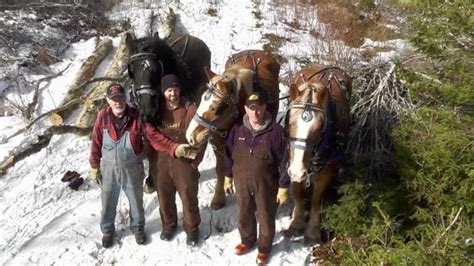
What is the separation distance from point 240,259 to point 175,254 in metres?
0.76

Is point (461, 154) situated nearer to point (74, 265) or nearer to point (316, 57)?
point (74, 265)

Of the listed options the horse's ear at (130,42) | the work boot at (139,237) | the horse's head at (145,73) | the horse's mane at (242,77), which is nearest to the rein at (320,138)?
the horse's mane at (242,77)

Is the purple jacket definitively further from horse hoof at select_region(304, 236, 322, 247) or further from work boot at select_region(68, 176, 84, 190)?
work boot at select_region(68, 176, 84, 190)

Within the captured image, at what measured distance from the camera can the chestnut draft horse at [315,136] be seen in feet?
11.4

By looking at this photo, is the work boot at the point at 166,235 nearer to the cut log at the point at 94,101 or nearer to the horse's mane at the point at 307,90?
the horse's mane at the point at 307,90

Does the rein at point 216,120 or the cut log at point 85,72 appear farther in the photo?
the cut log at point 85,72

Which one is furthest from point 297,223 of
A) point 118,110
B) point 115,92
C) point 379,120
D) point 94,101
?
point 94,101

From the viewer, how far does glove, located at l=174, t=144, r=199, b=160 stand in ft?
12.8

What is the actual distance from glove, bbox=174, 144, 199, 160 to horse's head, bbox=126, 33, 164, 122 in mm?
468

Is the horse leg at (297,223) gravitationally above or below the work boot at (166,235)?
above

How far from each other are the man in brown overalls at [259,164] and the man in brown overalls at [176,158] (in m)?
0.43

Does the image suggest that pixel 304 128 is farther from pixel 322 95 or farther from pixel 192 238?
pixel 192 238

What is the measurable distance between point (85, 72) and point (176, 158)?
5273 millimetres

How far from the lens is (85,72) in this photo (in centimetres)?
841
